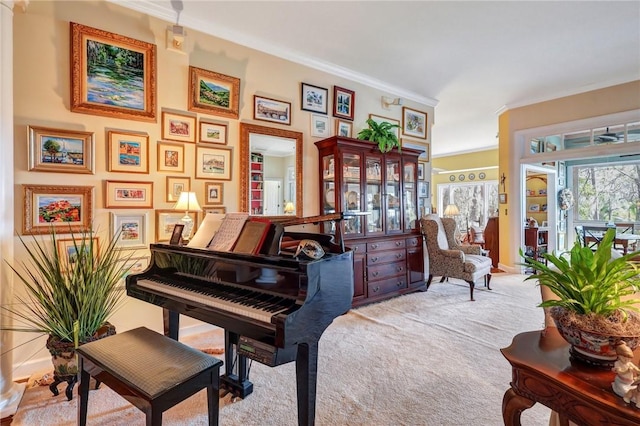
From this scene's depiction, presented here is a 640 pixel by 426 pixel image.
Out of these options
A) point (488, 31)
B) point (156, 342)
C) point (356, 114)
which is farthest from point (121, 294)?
point (488, 31)

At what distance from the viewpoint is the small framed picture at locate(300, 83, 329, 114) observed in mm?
3604

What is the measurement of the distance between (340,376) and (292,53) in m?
3.25

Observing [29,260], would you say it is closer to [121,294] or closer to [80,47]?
[121,294]

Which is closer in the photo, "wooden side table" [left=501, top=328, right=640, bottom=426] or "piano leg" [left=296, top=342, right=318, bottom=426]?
"wooden side table" [left=501, top=328, right=640, bottom=426]

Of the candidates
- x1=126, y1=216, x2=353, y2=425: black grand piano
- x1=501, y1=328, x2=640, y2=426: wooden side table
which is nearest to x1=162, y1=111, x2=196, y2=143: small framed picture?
x1=126, y1=216, x2=353, y2=425: black grand piano

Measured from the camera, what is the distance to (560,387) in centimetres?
94

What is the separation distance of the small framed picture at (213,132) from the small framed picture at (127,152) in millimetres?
482

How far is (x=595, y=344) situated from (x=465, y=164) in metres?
9.10

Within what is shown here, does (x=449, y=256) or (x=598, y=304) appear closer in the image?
(x=598, y=304)

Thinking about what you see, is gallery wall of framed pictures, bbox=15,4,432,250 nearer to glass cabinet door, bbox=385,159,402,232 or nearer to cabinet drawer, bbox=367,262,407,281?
glass cabinet door, bbox=385,159,402,232

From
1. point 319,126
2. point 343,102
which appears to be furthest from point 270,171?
point 343,102

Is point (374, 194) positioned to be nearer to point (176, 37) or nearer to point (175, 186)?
point (175, 186)

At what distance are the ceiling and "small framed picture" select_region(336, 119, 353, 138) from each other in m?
0.60

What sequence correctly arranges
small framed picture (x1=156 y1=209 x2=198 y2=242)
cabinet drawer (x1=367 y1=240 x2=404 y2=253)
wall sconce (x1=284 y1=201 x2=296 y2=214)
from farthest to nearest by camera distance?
cabinet drawer (x1=367 y1=240 x2=404 y2=253), wall sconce (x1=284 y1=201 x2=296 y2=214), small framed picture (x1=156 y1=209 x2=198 y2=242)
